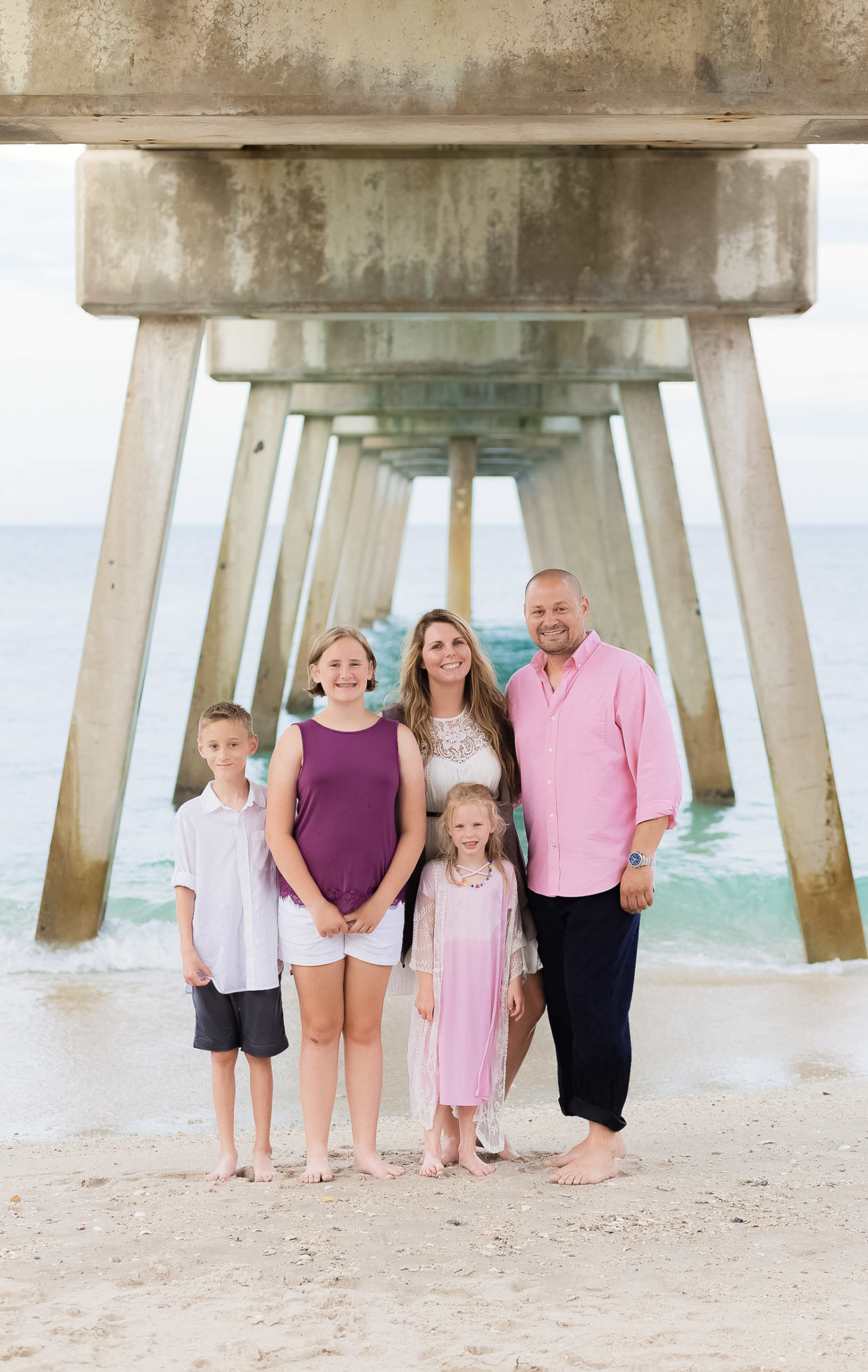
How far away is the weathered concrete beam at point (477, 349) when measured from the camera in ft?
34.0

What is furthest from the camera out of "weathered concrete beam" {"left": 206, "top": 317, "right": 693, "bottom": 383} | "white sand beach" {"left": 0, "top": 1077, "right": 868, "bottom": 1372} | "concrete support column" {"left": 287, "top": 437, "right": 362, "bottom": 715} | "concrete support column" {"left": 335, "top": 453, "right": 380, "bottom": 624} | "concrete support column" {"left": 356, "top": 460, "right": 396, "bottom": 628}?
"concrete support column" {"left": 356, "top": 460, "right": 396, "bottom": 628}

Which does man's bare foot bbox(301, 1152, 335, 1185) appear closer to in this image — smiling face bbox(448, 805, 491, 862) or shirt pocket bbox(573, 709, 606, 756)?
smiling face bbox(448, 805, 491, 862)

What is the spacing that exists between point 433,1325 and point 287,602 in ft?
42.3

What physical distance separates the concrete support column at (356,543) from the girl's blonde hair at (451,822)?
66.2 feet

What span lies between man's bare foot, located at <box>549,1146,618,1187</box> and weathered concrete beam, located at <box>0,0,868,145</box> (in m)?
3.52

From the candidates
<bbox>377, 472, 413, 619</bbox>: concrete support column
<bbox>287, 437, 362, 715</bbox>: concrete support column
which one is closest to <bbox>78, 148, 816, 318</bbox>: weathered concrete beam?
<bbox>287, 437, 362, 715</bbox>: concrete support column

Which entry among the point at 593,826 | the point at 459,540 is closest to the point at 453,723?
the point at 593,826

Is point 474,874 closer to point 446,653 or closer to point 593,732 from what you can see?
point 593,732

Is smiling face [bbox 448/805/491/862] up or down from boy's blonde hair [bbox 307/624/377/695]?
down

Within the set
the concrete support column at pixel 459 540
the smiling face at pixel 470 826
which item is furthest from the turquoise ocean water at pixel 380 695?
the smiling face at pixel 470 826

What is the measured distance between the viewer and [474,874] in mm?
3846

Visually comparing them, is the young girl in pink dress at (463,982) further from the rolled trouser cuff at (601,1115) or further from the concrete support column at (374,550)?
the concrete support column at (374,550)

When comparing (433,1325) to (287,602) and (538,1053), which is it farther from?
(287,602)

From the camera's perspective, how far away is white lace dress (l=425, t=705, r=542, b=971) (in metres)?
3.91
